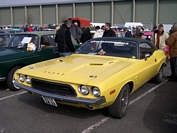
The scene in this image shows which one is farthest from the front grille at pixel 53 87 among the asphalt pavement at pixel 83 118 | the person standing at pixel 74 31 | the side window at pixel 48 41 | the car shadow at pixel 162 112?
the person standing at pixel 74 31

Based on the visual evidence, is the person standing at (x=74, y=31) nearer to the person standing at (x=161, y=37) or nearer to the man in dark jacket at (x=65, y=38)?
the person standing at (x=161, y=37)

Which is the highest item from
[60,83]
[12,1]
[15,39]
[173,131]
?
[12,1]

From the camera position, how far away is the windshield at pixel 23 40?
6438mm

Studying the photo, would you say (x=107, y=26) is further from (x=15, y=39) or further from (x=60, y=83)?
(x=60, y=83)

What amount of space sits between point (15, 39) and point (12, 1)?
67.6 m

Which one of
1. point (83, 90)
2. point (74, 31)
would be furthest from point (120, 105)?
point (74, 31)

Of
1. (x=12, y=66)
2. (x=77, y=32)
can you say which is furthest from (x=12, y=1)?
(x=12, y=66)

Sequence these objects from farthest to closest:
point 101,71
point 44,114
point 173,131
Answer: point 44,114 < point 101,71 < point 173,131

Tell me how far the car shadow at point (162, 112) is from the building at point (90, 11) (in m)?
47.5

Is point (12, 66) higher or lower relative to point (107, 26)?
lower

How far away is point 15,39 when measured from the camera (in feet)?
22.3

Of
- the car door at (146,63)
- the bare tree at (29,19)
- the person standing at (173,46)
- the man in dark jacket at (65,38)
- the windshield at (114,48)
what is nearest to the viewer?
the car door at (146,63)

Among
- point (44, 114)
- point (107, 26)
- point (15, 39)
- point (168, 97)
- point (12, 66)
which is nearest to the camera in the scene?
point (44, 114)

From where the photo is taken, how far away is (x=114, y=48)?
4977mm
